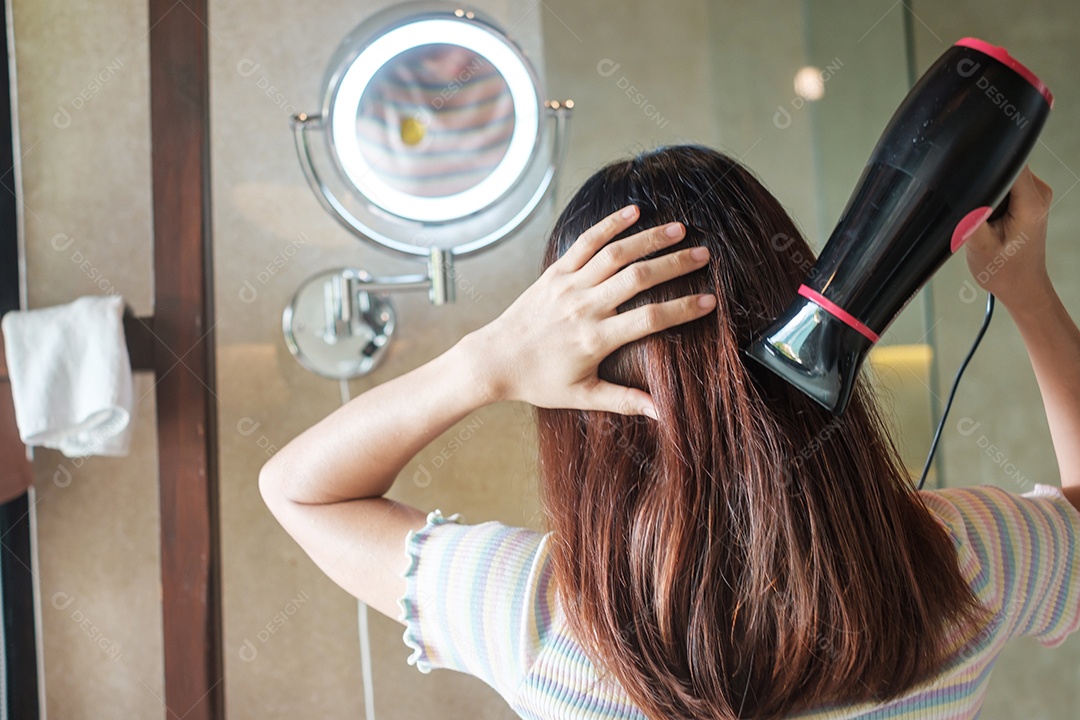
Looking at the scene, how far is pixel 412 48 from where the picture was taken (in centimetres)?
90

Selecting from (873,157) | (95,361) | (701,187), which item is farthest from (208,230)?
(873,157)

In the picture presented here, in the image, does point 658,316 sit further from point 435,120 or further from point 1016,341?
point 1016,341

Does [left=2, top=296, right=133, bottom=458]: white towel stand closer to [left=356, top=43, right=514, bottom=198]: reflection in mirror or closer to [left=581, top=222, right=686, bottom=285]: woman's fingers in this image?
[left=356, top=43, right=514, bottom=198]: reflection in mirror

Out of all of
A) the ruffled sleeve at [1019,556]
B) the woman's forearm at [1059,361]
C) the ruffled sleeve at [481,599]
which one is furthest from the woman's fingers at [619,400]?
the woman's forearm at [1059,361]

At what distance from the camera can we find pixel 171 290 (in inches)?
34.6

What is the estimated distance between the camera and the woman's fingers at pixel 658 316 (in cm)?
50

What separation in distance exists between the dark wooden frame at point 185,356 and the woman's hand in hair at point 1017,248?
0.77 meters

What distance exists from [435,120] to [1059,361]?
69 centimetres

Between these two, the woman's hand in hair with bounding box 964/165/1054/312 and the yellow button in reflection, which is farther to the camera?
the yellow button in reflection

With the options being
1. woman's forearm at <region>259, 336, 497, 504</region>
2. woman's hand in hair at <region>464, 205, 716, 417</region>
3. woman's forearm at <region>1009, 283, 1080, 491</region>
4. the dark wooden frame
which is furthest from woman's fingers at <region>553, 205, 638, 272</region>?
the dark wooden frame

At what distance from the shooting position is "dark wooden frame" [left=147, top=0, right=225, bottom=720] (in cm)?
87

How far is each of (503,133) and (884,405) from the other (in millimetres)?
636

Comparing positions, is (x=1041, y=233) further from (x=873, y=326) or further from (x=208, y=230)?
(x=208, y=230)

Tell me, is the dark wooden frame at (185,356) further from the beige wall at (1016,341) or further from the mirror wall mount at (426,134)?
the beige wall at (1016,341)
